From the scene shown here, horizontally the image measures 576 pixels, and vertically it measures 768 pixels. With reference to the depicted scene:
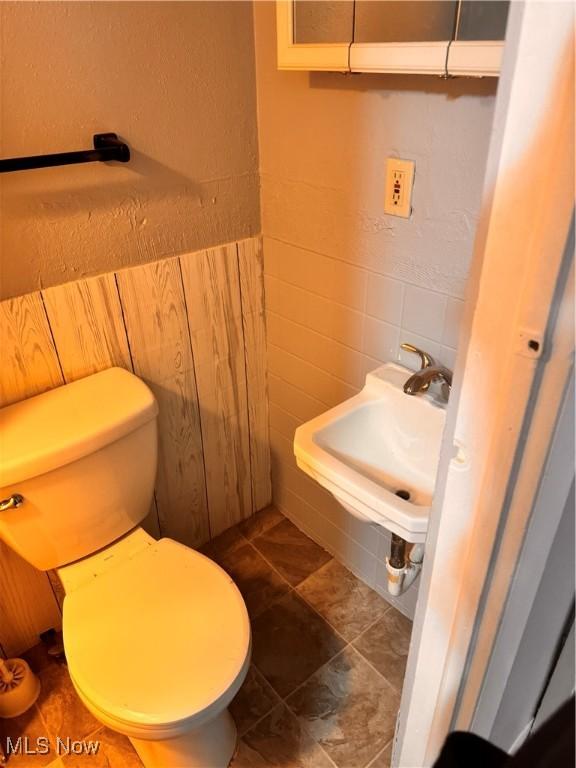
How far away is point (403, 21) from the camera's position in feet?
3.35

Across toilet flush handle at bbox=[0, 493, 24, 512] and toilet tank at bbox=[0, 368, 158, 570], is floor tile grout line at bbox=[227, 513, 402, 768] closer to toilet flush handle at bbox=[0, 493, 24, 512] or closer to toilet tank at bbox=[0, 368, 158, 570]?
toilet tank at bbox=[0, 368, 158, 570]

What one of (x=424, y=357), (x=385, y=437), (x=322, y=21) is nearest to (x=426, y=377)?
(x=424, y=357)

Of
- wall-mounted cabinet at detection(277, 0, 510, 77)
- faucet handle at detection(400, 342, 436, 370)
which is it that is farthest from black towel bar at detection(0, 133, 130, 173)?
faucet handle at detection(400, 342, 436, 370)

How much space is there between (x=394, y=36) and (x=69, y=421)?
1015 mm

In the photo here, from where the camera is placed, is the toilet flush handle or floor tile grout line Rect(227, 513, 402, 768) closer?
the toilet flush handle

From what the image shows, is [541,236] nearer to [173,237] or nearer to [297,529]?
[173,237]

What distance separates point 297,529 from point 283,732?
2.20 feet

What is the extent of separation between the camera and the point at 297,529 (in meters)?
1.96

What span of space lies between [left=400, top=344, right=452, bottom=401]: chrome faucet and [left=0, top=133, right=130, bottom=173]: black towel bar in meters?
0.77

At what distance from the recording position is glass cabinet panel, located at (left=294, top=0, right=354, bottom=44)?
1.11 meters


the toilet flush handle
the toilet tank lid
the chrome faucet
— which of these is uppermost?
the chrome faucet

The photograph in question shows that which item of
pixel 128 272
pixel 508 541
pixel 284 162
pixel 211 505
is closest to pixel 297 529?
pixel 211 505

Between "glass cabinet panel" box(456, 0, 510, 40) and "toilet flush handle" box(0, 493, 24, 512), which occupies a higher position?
"glass cabinet panel" box(456, 0, 510, 40)

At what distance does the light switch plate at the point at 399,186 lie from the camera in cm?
114
